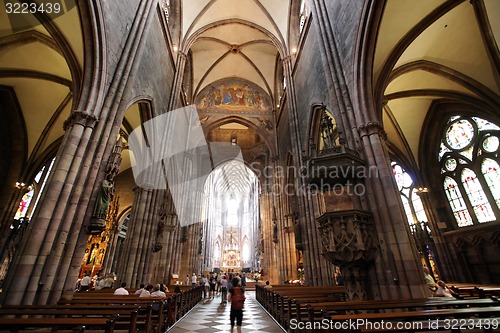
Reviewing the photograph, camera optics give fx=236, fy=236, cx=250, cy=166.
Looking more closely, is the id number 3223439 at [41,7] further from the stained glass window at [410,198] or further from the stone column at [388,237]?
the stained glass window at [410,198]

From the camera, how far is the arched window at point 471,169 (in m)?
10.5

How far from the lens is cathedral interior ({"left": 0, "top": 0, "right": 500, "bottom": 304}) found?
5.30 m

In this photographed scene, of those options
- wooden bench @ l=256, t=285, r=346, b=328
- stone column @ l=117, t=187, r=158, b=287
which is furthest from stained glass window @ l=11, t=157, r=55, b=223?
wooden bench @ l=256, t=285, r=346, b=328

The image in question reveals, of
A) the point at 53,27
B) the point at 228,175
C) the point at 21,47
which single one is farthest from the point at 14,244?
the point at 228,175

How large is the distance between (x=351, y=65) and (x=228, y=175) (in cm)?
3345

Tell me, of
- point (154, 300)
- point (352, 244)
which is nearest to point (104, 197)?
point (154, 300)

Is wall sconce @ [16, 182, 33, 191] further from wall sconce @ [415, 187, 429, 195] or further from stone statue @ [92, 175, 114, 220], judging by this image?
wall sconce @ [415, 187, 429, 195]

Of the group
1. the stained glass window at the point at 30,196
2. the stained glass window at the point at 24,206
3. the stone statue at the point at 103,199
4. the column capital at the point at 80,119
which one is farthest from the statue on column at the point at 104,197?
the stained glass window at the point at 24,206

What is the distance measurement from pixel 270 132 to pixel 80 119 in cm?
1480

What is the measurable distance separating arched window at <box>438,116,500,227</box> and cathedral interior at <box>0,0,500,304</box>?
0.07 meters

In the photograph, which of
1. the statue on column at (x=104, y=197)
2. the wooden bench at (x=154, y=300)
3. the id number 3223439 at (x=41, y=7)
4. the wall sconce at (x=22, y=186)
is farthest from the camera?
the wall sconce at (x=22, y=186)

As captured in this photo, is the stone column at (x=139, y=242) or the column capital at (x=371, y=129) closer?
the column capital at (x=371, y=129)

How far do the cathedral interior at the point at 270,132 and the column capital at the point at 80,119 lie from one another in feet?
0.13

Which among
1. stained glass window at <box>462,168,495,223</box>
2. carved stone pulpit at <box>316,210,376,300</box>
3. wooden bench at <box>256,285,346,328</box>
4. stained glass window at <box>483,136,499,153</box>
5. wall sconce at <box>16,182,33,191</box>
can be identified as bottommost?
wooden bench at <box>256,285,346,328</box>
